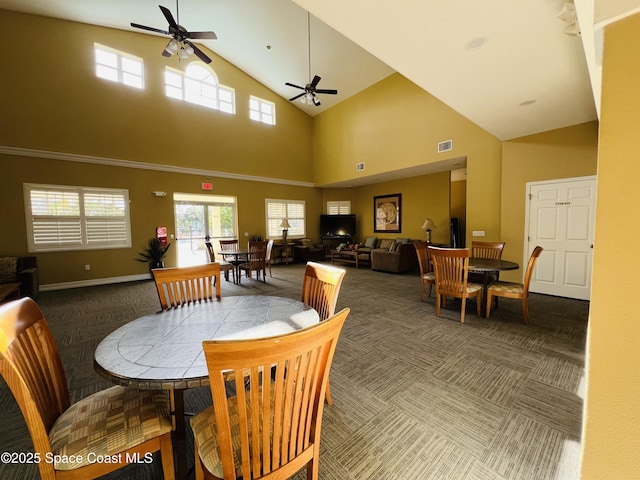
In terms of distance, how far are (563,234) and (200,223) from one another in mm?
7955

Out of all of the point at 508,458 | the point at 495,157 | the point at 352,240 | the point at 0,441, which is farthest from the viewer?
the point at 352,240

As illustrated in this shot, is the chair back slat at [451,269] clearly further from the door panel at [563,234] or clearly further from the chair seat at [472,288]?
the door panel at [563,234]

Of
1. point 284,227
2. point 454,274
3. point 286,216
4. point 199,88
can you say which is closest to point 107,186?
point 199,88

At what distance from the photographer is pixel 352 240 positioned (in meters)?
8.91

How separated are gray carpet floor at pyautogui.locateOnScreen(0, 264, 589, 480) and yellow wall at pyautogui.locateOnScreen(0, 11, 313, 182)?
3.78 meters

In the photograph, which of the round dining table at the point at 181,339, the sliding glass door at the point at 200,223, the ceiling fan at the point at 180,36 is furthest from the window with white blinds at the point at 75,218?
the round dining table at the point at 181,339

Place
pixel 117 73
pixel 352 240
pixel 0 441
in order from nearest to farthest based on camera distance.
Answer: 1. pixel 0 441
2. pixel 117 73
3. pixel 352 240

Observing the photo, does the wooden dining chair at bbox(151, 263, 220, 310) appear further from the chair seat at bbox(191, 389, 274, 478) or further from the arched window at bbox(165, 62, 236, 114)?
the arched window at bbox(165, 62, 236, 114)

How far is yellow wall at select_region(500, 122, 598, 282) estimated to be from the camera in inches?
151

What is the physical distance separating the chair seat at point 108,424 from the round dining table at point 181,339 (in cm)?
11

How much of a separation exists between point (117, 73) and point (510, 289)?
8.54m

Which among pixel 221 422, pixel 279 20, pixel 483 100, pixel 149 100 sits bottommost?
pixel 221 422

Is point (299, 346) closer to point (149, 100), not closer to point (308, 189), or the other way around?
point (149, 100)

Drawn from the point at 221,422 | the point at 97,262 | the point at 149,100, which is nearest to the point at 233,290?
the point at 97,262
